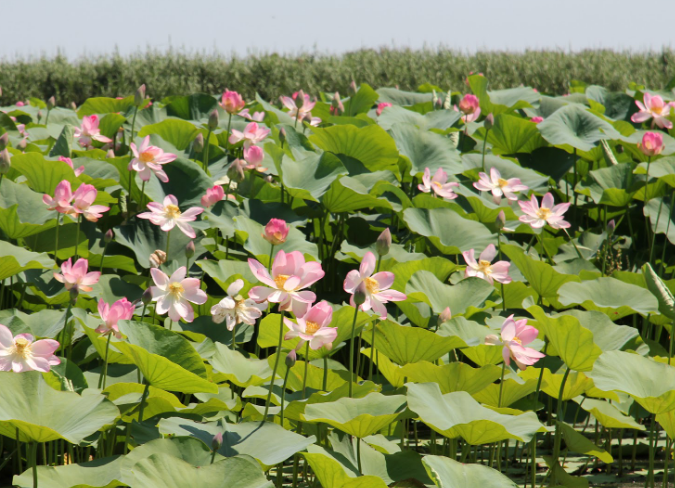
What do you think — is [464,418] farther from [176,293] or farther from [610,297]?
[610,297]

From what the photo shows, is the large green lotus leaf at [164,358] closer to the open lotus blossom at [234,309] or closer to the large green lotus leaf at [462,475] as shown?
the open lotus blossom at [234,309]

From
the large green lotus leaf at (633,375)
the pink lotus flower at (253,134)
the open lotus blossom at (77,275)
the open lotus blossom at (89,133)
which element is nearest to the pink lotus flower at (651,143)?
the large green lotus leaf at (633,375)

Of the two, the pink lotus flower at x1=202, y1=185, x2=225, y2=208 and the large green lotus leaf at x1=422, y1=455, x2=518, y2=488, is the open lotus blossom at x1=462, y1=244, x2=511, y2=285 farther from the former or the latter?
the pink lotus flower at x1=202, y1=185, x2=225, y2=208

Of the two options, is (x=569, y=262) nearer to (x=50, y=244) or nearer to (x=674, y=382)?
(x=674, y=382)

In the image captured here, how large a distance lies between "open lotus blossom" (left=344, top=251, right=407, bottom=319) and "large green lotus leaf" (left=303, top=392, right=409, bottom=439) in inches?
7.2

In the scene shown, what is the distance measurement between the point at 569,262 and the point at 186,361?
4.36 ft

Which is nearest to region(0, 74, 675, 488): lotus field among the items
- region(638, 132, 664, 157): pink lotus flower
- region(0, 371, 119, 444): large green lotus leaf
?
region(0, 371, 119, 444): large green lotus leaf

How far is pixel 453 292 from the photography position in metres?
1.80

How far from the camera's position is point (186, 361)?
1.40m

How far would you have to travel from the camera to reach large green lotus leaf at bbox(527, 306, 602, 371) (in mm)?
1368

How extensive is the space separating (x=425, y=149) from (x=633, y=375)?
4.72 feet

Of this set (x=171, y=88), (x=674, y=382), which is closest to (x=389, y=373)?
(x=674, y=382)

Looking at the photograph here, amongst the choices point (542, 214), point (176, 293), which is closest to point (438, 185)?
point (542, 214)

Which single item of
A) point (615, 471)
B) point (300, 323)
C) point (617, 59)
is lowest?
point (615, 471)
